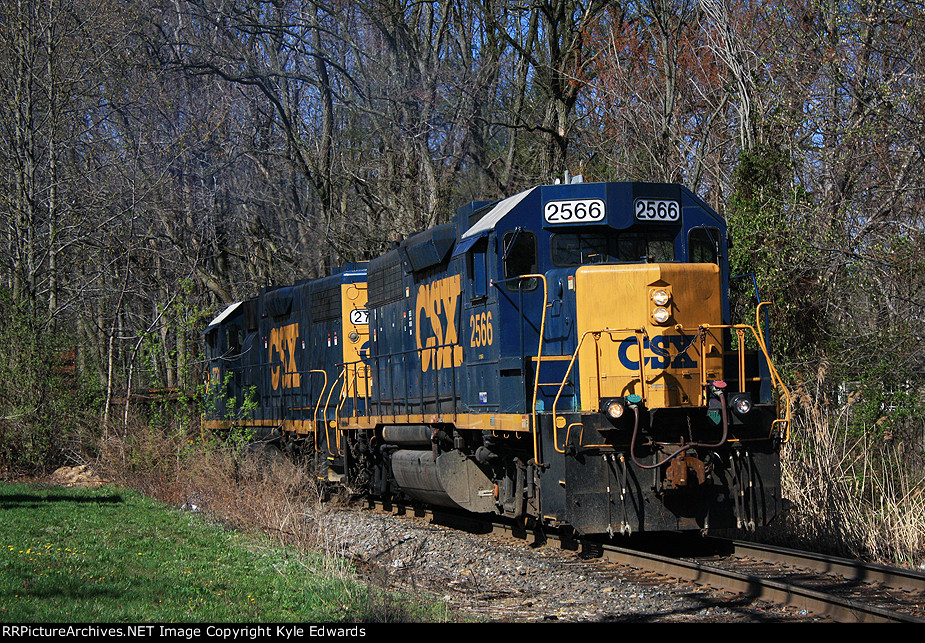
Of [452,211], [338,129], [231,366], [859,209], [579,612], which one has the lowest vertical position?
[579,612]

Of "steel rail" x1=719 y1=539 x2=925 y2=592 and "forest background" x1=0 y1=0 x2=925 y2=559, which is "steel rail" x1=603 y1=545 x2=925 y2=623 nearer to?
"steel rail" x1=719 y1=539 x2=925 y2=592

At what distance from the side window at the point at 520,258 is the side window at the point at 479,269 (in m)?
0.45

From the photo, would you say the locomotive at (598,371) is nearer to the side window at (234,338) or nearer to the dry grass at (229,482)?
the dry grass at (229,482)

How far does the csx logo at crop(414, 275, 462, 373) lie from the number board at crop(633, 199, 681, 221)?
2420 millimetres

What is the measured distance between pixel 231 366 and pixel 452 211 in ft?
24.9

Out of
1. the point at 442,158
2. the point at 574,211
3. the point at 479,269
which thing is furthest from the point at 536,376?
the point at 442,158

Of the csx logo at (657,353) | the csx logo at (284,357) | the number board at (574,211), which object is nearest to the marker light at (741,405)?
the csx logo at (657,353)

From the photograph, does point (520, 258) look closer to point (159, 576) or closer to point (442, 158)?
point (159, 576)

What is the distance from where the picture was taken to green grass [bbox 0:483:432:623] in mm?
6816

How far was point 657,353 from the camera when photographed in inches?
366

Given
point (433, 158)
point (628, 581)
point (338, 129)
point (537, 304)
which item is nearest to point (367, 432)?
point (537, 304)

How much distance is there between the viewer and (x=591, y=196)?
9.87 metres

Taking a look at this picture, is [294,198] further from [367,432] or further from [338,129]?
[367,432]

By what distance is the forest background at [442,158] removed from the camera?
43.9ft
